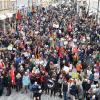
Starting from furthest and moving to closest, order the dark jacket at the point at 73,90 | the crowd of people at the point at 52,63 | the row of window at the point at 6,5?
the row of window at the point at 6,5
the crowd of people at the point at 52,63
the dark jacket at the point at 73,90

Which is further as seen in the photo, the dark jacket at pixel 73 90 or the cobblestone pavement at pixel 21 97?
the cobblestone pavement at pixel 21 97

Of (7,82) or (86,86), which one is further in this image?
(7,82)

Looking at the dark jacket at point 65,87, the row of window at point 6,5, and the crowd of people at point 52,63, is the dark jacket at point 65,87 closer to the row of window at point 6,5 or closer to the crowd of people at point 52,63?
the crowd of people at point 52,63

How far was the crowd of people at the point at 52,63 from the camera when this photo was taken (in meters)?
22.2

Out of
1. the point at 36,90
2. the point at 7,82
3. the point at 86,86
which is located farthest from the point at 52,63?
the point at 86,86

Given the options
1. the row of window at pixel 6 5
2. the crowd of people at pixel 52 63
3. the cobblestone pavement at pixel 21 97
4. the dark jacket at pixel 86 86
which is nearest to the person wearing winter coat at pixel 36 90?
the crowd of people at pixel 52 63

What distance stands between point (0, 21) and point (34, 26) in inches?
181

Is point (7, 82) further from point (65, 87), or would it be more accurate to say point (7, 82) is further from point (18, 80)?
point (65, 87)

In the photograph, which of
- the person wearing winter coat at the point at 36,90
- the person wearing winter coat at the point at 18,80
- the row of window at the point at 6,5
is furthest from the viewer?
the row of window at the point at 6,5

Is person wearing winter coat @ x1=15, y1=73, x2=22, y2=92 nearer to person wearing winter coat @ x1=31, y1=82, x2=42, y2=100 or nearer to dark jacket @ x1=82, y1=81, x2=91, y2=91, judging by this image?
person wearing winter coat @ x1=31, y1=82, x2=42, y2=100

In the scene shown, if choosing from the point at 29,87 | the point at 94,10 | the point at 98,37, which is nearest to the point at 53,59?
the point at 29,87

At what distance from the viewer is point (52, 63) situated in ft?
81.6

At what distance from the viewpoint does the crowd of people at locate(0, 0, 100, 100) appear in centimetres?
2225

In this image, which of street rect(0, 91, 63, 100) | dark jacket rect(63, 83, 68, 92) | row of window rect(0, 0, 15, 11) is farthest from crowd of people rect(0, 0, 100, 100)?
row of window rect(0, 0, 15, 11)
